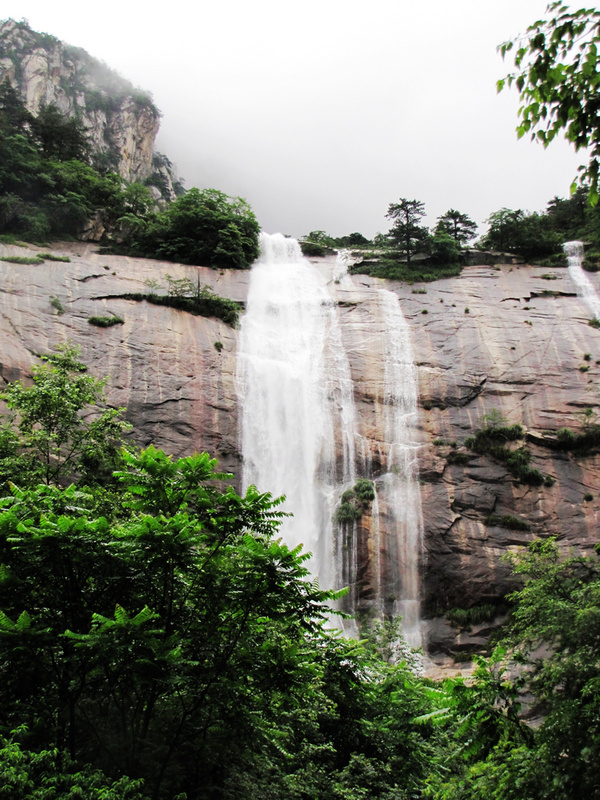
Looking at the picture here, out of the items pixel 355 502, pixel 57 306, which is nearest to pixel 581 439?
pixel 355 502

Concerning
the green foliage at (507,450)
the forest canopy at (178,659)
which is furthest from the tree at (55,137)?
the forest canopy at (178,659)

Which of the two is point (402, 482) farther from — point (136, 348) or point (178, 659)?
point (178, 659)

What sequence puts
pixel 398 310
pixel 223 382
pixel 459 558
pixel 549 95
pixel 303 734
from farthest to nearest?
pixel 398 310 < pixel 223 382 < pixel 459 558 < pixel 303 734 < pixel 549 95

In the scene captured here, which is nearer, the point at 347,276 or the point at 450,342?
the point at 450,342

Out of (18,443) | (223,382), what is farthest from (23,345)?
(18,443)

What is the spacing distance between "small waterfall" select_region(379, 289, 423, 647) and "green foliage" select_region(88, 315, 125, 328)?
13693 millimetres

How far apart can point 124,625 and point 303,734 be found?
5659mm

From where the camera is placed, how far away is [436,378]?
90.0ft

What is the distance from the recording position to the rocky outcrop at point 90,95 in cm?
6638

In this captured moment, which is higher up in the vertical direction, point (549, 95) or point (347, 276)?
point (347, 276)

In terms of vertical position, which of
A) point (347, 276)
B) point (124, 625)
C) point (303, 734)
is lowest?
point (303, 734)

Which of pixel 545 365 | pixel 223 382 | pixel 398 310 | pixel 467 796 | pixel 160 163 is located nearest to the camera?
pixel 467 796

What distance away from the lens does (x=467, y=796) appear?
19.0 ft

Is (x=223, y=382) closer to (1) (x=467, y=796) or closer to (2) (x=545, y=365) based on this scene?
(2) (x=545, y=365)
